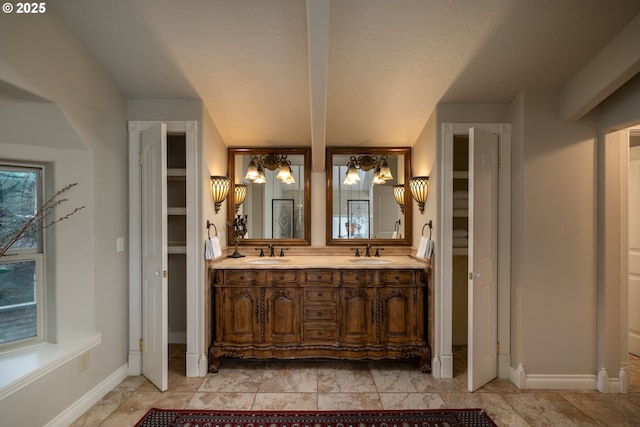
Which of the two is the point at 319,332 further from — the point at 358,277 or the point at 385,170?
the point at 385,170

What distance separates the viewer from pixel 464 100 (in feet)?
8.73

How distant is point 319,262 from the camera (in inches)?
117

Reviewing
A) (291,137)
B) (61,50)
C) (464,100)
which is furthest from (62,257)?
(464,100)

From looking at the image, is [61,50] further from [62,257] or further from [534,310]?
[534,310]

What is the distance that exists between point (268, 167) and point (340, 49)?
1.65 metres

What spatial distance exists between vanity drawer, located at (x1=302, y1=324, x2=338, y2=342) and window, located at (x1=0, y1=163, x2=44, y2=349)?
6.48 feet

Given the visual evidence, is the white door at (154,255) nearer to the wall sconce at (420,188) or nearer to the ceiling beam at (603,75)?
the wall sconce at (420,188)

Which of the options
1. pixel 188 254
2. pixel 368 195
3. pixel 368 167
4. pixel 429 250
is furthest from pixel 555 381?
pixel 188 254

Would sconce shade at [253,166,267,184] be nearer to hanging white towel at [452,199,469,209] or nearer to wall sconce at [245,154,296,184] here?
wall sconce at [245,154,296,184]

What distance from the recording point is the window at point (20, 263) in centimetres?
206

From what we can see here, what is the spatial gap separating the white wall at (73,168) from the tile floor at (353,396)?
38cm

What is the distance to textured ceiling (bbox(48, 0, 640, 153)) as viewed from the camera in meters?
1.85

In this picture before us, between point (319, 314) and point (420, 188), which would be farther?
point (420, 188)

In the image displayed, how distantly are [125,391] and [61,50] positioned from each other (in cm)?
250
